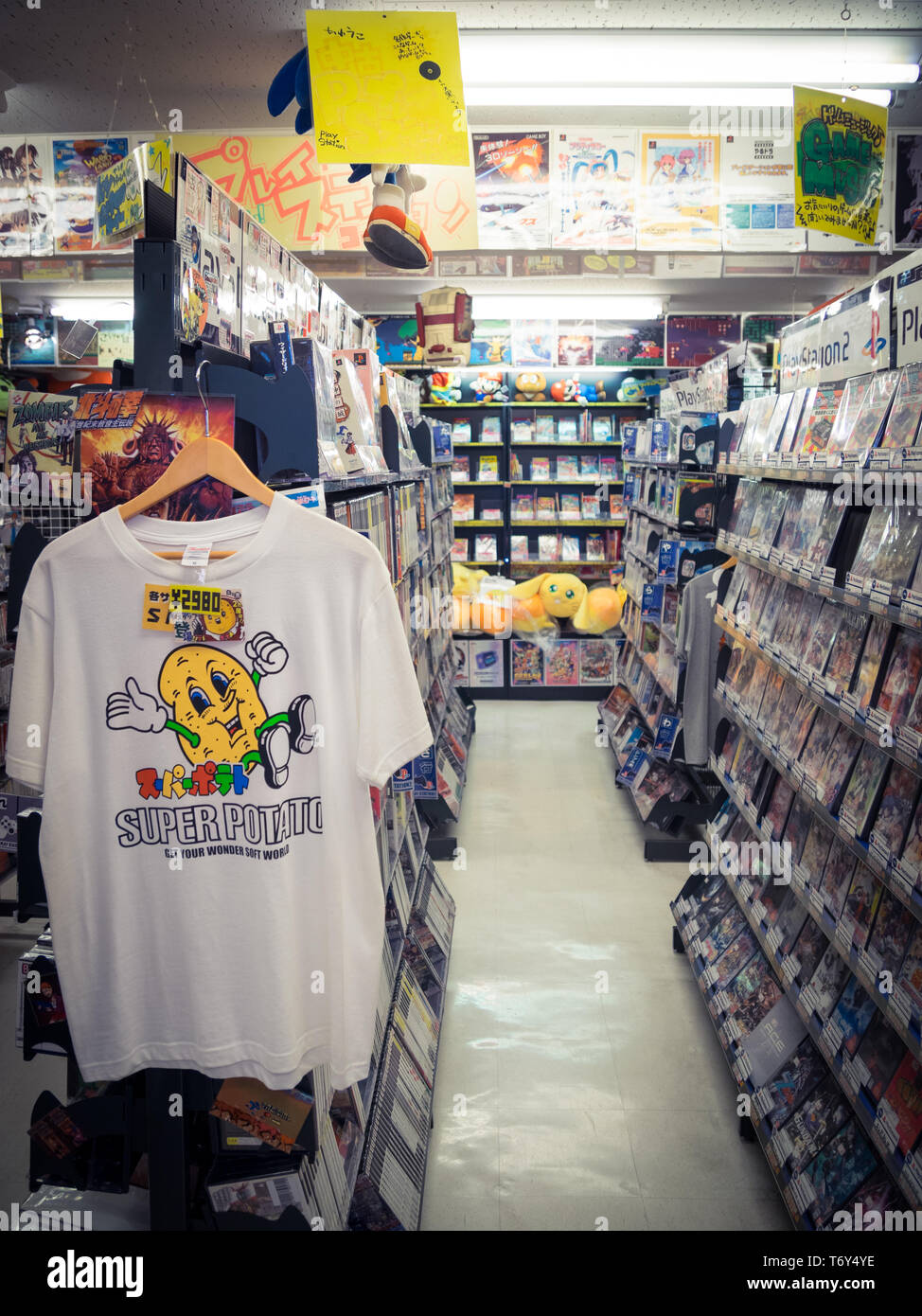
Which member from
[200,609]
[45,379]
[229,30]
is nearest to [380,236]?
[229,30]

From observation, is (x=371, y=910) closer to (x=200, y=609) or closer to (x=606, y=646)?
(x=200, y=609)

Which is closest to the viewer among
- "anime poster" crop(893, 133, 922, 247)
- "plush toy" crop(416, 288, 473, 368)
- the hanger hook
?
the hanger hook

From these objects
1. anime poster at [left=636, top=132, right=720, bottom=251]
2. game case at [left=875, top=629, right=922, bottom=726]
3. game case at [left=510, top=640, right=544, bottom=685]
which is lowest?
game case at [left=510, top=640, right=544, bottom=685]

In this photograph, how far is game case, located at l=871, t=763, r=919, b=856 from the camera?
229 centimetres

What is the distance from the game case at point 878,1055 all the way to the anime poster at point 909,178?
196 inches

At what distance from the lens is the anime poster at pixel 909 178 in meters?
5.72

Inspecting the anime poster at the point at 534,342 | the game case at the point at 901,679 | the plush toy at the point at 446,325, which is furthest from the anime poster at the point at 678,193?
the game case at the point at 901,679

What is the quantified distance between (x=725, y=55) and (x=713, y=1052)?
4271 mm

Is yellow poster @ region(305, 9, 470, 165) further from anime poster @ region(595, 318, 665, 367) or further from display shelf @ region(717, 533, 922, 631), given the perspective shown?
anime poster @ region(595, 318, 665, 367)

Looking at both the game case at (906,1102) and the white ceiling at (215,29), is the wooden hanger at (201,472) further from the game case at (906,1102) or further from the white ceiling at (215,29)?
the white ceiling at (215,29)

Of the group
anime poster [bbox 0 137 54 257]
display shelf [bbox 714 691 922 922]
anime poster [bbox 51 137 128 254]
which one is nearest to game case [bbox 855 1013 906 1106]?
display shelf [bbox 714 691 922 922]

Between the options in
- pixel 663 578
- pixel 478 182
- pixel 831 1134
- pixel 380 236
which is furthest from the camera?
pixel 478 182

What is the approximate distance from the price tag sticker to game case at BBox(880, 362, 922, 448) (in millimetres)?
1595

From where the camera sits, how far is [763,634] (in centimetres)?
342
